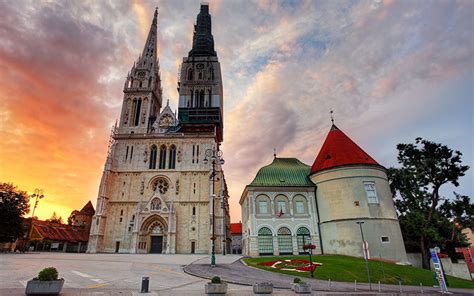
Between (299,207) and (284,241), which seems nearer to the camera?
(284,241)

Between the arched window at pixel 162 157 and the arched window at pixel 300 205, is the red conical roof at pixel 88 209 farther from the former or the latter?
the arched window at pixel 300 205

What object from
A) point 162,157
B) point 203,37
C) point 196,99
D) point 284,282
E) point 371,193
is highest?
point 203,37

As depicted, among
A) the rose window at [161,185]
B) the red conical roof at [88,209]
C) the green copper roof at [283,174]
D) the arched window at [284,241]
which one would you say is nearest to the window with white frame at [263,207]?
the green copper roof at [283,174]

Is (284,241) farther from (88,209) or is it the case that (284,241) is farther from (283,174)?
(88,209)

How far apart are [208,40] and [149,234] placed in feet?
181

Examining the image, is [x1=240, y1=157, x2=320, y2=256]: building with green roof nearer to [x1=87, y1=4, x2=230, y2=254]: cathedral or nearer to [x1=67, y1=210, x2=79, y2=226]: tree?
[x1=87, y1=4, x2=230, y2=254]: cathedral

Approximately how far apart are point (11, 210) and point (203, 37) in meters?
59.4

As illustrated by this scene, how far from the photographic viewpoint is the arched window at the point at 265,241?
3162cm

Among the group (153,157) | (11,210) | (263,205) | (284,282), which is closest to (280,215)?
(263,205)

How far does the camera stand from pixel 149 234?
140 feet

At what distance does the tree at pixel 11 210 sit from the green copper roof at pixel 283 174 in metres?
31.1

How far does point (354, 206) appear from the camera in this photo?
1171 inches

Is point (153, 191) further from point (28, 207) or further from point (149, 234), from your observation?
point (28, 207)

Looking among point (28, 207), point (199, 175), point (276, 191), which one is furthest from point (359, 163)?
point (28, 207)
